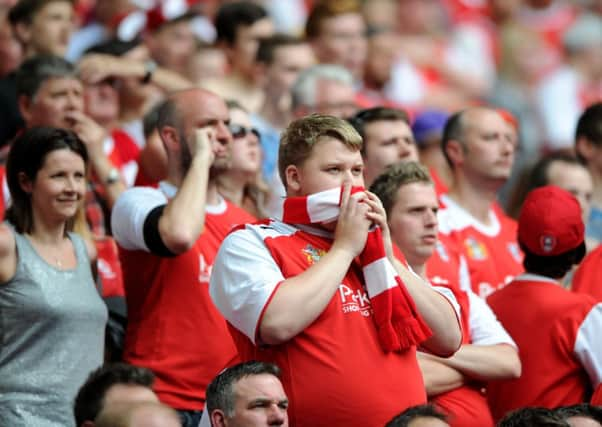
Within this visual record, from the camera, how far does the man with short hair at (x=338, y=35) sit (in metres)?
11.1

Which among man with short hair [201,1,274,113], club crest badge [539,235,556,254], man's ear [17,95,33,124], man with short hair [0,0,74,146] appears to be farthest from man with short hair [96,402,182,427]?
man with short hair [201,1,274,113]

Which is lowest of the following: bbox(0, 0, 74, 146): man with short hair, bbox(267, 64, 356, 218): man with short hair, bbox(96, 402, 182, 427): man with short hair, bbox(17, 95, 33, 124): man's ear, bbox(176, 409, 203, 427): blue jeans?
bbox(176, 409, 203, 427): blue jeans

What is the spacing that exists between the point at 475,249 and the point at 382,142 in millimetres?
829

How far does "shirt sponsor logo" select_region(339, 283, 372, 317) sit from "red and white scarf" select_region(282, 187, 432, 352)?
1.2 inches

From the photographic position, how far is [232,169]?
8039 mm

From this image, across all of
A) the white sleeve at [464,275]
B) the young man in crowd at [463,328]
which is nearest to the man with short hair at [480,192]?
the white sleeve at [464,275]

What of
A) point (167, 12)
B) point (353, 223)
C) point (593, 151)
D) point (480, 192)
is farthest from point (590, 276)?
point (167, 12)

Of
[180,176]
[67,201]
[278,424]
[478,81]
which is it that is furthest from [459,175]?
[478,81]

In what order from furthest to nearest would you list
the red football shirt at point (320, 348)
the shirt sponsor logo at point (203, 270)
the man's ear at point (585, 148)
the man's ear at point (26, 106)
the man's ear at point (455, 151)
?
the man's ear at point (585, 148) < the man's ear at point (455, 151) < the man's ear at point (26, 106) < the shirt sponsor logo at point (203, 270) < the red football shirt at point (320, 348)

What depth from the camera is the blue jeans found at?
670 cm

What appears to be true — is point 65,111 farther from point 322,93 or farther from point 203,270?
point 322,93

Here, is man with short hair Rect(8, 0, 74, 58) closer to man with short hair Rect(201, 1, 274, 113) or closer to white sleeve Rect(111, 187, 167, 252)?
man with short hair Rect(201, 1, 274, 113)

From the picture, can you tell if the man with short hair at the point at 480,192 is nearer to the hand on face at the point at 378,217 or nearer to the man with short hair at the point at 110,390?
the hand on face at the point at 378,217

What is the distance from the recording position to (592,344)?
6.81 m
